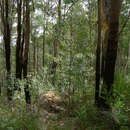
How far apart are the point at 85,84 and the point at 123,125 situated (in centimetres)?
254

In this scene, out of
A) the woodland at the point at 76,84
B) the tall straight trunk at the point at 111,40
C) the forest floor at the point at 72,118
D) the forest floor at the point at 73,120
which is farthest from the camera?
the tall straight trunk at the point at 111,40

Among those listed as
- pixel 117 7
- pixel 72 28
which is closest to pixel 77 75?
pixel 72 28

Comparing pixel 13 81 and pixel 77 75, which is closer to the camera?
pixel 77 75


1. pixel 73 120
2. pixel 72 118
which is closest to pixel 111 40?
pixel 73 120

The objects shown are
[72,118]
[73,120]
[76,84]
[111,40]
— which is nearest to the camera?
[111,40]

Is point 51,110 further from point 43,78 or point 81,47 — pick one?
point 81,47

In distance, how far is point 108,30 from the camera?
291cm

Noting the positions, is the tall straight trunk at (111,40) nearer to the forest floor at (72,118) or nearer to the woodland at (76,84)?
the woodland at (76,84)

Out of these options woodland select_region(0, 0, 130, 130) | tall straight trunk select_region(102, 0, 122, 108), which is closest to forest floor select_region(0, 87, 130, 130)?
woodland select_region(0, 0, 130, 130)

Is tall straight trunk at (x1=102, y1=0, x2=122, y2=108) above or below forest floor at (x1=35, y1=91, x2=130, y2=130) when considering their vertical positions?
above

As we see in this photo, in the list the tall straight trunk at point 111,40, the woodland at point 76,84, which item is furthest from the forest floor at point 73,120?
the tall straight trunk at point 111,40

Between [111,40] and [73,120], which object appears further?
[73,120]

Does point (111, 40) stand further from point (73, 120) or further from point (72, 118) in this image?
point (72, 118)

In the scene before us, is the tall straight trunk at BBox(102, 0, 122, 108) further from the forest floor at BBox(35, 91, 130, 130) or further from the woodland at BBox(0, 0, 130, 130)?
the forest floor at BBox(35, 91, 130, 130)
